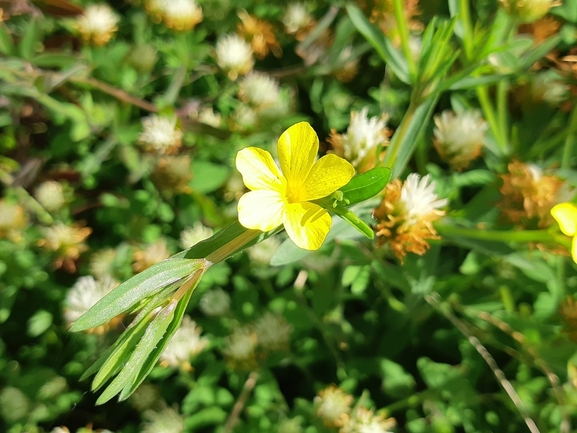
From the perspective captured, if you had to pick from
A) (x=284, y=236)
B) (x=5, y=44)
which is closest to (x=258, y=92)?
(x=284, y=236)

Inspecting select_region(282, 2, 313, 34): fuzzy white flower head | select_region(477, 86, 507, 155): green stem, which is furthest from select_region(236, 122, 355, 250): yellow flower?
select_region(282, 2, 313, 34): fuzzy white flower head

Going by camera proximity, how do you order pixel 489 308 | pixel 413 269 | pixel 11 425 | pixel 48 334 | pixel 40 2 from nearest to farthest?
pixel 413 269 < pixel 489 308 < pixel 11 425 < pixel 48 334 < pixel 40 2

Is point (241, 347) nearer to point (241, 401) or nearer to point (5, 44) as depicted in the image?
point (241, 401)

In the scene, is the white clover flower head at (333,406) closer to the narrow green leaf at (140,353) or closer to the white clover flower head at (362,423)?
the white clover flower head at (362,423)

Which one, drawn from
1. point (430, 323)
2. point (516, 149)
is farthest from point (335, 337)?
point (516, 149)

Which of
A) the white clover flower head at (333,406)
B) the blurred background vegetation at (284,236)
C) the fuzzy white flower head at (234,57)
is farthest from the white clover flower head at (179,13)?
the white clover flower head at (333,406)

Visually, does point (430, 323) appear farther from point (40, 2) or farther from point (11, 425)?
point (40, 2)
